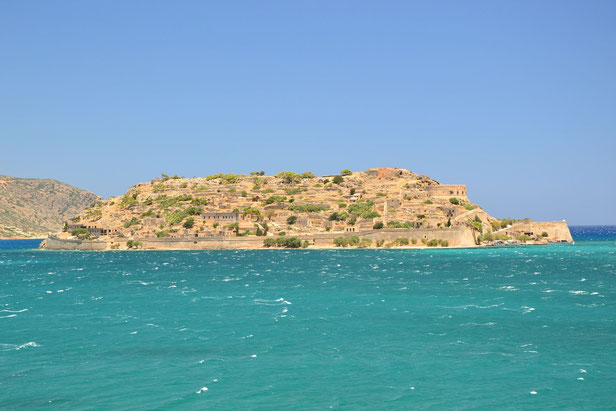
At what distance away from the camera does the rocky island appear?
13538cm

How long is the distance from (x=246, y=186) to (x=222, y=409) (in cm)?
16028

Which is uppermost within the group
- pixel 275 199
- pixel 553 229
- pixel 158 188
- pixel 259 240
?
pixel 158 188

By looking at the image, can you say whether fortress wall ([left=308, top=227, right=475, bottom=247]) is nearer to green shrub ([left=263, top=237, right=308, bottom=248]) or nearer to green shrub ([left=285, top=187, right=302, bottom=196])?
green shrub ([left=263, top=237, right=308, bottom=248])

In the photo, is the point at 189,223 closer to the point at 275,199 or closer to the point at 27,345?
the point at 275,199

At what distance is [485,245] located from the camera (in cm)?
14162

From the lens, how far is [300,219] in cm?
14725

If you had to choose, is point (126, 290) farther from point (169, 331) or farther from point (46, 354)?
point (46, 354)

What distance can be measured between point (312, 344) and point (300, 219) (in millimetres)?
112334

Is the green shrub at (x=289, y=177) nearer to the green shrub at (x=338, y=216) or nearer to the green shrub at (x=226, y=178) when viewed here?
the green shrub at (x=226, y=178)

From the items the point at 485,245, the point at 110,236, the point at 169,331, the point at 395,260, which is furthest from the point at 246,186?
the point at 169,331

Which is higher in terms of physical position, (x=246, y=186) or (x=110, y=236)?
(x=246, y=186)

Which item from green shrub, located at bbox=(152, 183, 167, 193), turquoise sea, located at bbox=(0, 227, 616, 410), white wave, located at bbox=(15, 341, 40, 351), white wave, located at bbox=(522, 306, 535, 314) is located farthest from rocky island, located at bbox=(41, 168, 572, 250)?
white wave, located at bbox=(15, 341, 40, 351)

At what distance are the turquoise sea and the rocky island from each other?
69033mm

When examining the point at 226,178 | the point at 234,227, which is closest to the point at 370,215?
the point at 234,227
